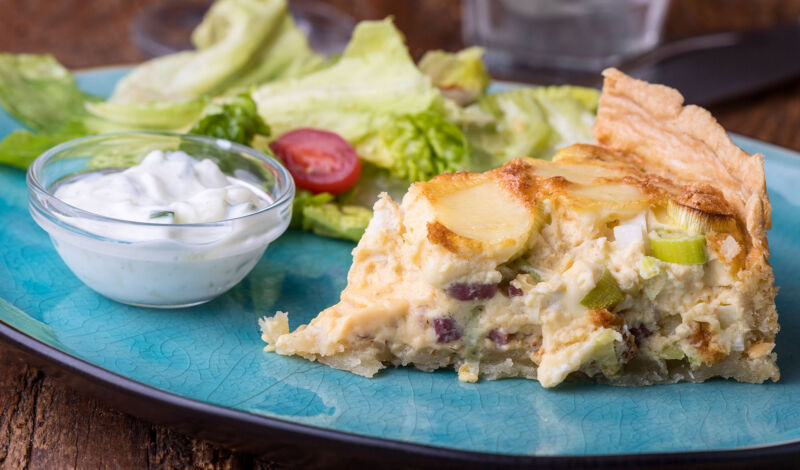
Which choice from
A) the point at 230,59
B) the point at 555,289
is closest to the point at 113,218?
the point at 555,289

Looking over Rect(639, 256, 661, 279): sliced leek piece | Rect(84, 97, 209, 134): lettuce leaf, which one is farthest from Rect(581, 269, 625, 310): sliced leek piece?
Rect(84, 97, 209, 134): lettuce leaf

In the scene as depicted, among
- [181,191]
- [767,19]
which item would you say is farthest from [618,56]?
[181,191]

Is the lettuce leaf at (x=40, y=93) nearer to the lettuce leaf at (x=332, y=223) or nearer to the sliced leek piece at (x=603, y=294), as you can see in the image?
the lettuce leaf at (x=332, y=223)

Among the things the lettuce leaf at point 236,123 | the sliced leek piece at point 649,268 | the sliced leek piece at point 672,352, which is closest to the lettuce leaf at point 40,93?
the lettuce leaf at point 236,123

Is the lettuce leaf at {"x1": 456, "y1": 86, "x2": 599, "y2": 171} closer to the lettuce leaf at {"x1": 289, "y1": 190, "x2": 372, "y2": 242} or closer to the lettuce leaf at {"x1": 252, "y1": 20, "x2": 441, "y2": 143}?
the lettuce leaf at {"x1": 252, "y1": 20, "x2": 441, "y2": 143}

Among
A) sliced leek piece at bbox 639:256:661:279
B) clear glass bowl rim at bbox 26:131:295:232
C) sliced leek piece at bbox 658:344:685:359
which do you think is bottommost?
clear glass bowl rim at bbox 26:131:295:232

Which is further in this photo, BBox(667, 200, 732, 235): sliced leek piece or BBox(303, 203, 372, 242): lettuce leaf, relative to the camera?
BBox(303, 203, 372, 242): lettuce leaf
